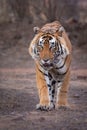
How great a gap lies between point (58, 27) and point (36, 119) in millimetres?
1815

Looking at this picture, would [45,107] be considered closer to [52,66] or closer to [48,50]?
[52,66]

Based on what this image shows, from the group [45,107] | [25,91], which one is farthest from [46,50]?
[25,91]

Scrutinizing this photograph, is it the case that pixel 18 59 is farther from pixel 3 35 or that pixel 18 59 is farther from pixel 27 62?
pixel 3 35

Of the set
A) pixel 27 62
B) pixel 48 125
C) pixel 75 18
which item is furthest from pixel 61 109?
pixel 75 18

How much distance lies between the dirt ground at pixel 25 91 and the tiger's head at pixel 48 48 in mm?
729

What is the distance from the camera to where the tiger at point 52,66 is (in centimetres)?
878

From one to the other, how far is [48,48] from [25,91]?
279 cm

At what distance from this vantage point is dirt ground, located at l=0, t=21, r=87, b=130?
308 inches

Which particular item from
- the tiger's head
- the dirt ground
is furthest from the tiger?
the dirt ground

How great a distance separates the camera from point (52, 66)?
28.8 ft

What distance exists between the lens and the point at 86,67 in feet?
50.1

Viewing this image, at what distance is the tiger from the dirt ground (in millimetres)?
240

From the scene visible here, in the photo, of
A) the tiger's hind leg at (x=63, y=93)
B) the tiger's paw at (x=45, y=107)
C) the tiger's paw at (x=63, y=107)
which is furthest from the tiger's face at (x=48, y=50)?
the tiger's paw at (x=63, y=107)

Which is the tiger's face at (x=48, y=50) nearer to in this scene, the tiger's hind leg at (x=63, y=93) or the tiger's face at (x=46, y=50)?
the tiger's face at (x=46, y=50)
